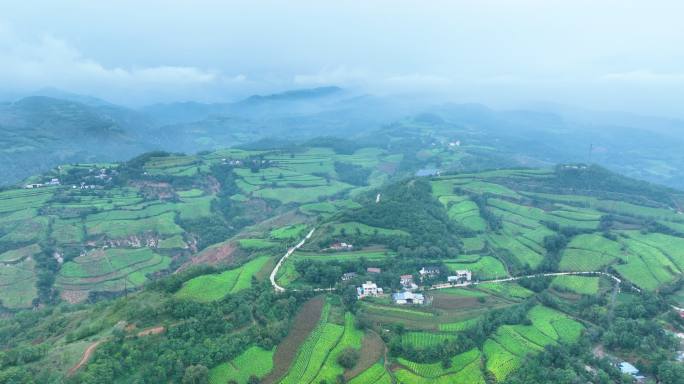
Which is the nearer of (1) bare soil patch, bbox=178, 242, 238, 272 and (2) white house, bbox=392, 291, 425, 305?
(2) white house, bbox=392, 291, 425, 305

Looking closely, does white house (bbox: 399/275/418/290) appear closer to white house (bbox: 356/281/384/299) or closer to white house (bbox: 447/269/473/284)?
white house (bbox: 356/281/384/299)

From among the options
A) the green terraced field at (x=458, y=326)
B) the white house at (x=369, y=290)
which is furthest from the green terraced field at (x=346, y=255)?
the green terraced field at (x=458, y=326)

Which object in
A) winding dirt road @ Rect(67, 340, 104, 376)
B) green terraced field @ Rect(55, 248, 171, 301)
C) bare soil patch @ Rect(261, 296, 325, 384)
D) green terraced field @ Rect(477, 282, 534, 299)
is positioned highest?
winding dirt road @ Rect(67, 340, 104, 376)

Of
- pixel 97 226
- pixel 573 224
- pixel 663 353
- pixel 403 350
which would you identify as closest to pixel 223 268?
pixel 403 350

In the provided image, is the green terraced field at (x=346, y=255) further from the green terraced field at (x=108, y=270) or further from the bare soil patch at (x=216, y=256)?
the green terraced field at (x=108, y=270)

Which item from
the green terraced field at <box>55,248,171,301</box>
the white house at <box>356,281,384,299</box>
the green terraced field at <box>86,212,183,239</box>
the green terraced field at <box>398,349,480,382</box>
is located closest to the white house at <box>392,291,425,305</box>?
the white house at <box>356,281,384,299</box>

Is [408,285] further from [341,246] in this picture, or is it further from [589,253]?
[589,253]
